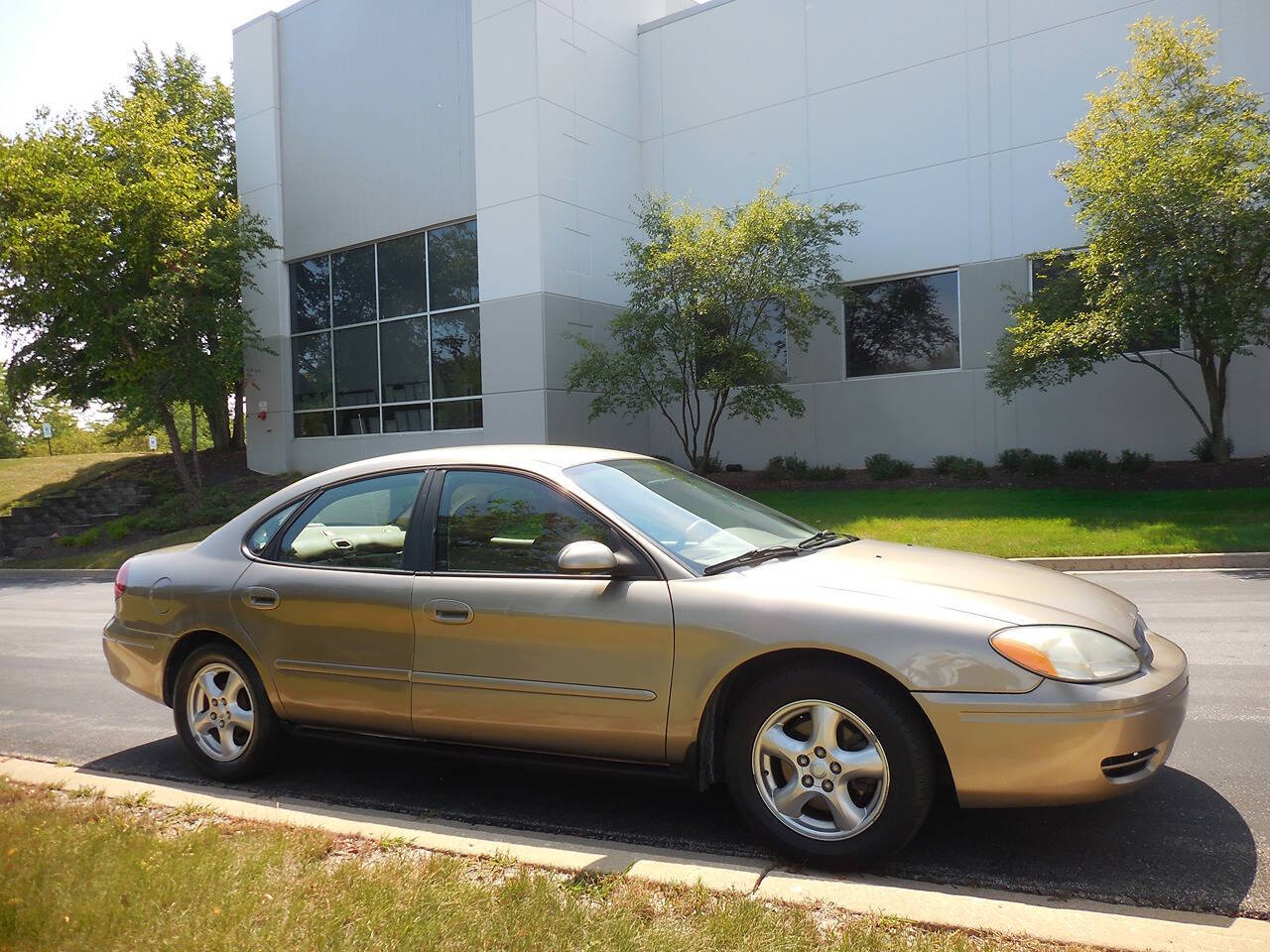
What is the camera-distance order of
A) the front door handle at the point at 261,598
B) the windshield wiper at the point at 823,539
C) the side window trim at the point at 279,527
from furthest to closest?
the side window trim at the point at 279,527
the front door handle at the point at 261,598
the windshield wiper at the point at 823,539

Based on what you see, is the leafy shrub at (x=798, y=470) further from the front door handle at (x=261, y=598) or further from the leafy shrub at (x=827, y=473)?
the front door handle at (x=261, y=598)

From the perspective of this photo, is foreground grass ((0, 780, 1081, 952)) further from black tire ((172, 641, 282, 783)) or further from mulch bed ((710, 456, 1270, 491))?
mulch bed ((710, 456, 1270, 491))

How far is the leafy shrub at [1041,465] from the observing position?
1758 cm

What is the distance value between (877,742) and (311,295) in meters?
25.4

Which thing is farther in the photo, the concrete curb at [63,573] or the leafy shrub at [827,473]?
the leafy shrub at [827,473]

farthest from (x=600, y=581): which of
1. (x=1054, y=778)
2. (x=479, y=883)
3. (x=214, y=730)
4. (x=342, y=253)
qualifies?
(x=342, y=253)

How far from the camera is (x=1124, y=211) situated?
14633mm

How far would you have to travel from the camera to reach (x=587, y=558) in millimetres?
3838

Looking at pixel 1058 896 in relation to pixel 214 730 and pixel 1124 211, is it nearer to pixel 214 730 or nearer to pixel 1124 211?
pixel 214 730

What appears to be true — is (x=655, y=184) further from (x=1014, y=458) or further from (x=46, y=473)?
(x=46, y=473)

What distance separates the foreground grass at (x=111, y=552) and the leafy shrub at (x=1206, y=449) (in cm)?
1862

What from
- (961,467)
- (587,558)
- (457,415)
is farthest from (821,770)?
(457,415)

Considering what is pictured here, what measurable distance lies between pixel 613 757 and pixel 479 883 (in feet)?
2.64

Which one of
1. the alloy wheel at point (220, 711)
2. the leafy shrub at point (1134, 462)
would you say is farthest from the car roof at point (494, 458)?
the leafy shrub at point (1134, 462)
